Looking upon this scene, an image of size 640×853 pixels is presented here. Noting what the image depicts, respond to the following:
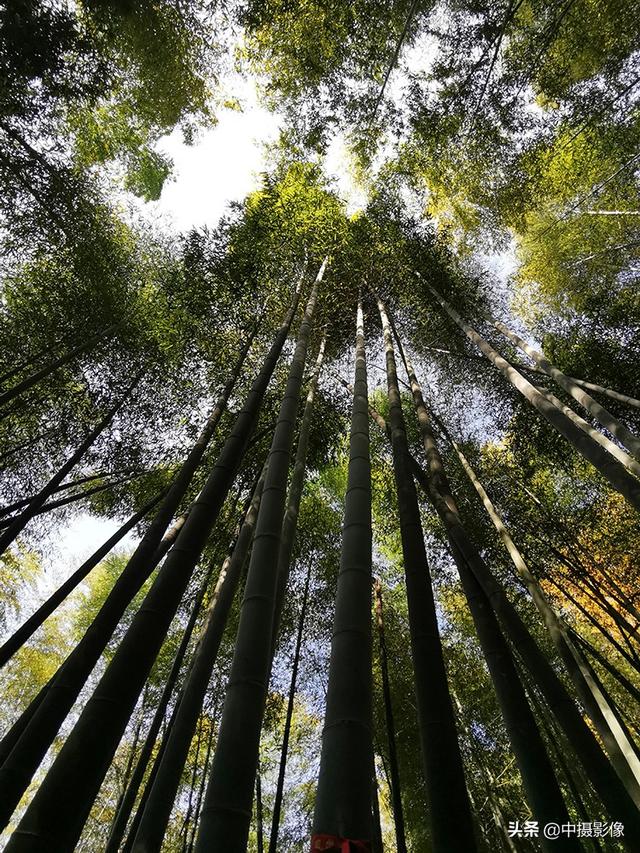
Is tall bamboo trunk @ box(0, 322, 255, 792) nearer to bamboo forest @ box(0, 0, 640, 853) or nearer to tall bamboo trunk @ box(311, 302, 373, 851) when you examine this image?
bamboo forest @ box(0, 0, 640, 853)

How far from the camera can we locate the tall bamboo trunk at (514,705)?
4.51ft

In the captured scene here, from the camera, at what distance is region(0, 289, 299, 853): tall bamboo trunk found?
0.97 meters

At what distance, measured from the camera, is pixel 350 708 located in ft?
3.83

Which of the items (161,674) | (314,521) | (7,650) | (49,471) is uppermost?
(314,521)

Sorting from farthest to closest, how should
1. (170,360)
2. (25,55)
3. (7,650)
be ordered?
(170,360) → (25,55) → (7,650)

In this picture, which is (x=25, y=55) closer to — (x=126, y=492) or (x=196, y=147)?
(x=196, y=147)

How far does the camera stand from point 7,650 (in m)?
2.58

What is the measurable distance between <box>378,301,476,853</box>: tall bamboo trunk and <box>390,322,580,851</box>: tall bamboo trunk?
0.28 metres

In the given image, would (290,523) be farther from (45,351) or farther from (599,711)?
(45,351)

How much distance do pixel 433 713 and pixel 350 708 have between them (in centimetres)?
36

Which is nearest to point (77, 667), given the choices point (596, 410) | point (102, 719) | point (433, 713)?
point (102, 719)

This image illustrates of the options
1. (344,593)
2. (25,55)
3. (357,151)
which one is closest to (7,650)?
(344,593)

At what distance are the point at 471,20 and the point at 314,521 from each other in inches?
229

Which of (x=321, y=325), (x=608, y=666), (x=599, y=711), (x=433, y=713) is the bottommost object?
(x=433, y=713)
